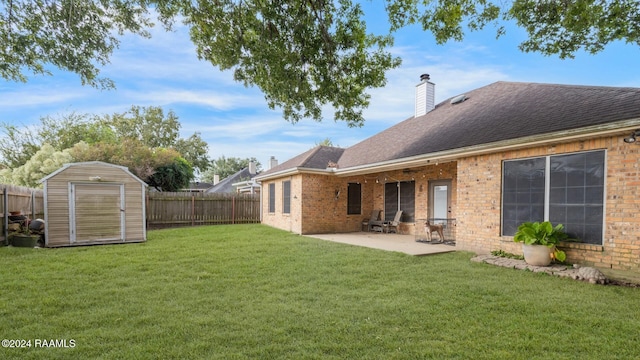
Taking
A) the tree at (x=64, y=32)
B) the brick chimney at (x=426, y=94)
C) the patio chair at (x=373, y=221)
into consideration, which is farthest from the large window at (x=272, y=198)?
→ the tree at (x=64, y=32)

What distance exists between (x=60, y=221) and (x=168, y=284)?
6393mm

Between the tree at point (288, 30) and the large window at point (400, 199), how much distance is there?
5.38 metres

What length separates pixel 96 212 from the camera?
9422 millimetres

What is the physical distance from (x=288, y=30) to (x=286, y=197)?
801 cm

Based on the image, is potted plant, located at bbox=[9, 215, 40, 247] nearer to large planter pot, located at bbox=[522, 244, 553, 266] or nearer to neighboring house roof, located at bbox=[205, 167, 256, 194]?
large planter pot, located at bbox=[522, 244, 553, 266]

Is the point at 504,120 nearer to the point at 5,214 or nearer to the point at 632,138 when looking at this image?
the point at 632,138

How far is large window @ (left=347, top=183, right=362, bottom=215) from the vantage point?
43.4ft

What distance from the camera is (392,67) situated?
313 inches

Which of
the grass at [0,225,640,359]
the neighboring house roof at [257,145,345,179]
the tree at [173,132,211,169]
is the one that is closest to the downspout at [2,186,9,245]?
the grass at [0,225,640,359]

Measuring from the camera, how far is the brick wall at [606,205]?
5.17 meters

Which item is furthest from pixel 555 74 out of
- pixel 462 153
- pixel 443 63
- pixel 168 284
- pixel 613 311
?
pixel 168 284

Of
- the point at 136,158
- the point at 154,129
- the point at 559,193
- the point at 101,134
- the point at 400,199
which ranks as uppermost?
the point at 154,129

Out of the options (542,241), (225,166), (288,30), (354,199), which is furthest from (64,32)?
(225,166)

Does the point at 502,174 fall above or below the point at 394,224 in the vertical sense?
above
